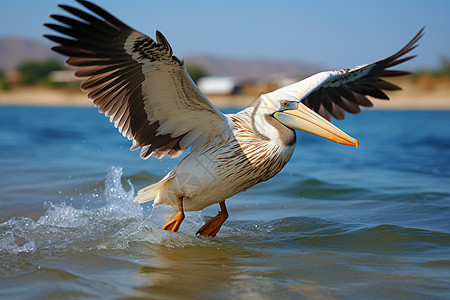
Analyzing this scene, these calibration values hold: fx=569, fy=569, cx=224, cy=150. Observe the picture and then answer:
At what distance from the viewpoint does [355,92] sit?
20.1 ft

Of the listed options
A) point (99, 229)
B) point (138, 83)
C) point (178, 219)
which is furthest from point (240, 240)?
point (138, 83)

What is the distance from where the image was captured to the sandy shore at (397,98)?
40.6 metres

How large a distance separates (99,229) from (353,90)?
118 inches

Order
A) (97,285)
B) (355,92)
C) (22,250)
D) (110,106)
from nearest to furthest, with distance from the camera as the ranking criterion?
(97,285), (22,250), (110,106), (355,92)

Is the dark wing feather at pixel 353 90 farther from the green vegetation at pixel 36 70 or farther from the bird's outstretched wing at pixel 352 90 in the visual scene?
the green vegetation at pixel 36 70

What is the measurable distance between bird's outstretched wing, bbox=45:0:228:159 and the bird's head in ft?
1.04

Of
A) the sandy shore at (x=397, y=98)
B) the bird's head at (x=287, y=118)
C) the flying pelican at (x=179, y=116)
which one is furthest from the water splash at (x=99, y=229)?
the sandy shore at (x=397, y=98)

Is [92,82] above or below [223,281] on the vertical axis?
above

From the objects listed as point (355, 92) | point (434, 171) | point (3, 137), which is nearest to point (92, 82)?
point (355, 92)

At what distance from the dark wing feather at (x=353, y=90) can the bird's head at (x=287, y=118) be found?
143 cm

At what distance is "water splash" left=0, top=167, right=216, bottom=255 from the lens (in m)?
4.49

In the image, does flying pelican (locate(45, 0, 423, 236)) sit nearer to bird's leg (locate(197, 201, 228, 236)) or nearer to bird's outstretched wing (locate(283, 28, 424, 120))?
bird's leg (locate(197, 201, 228, 236))

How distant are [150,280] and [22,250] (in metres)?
1.20

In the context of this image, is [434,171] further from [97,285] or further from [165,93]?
[97,285]
